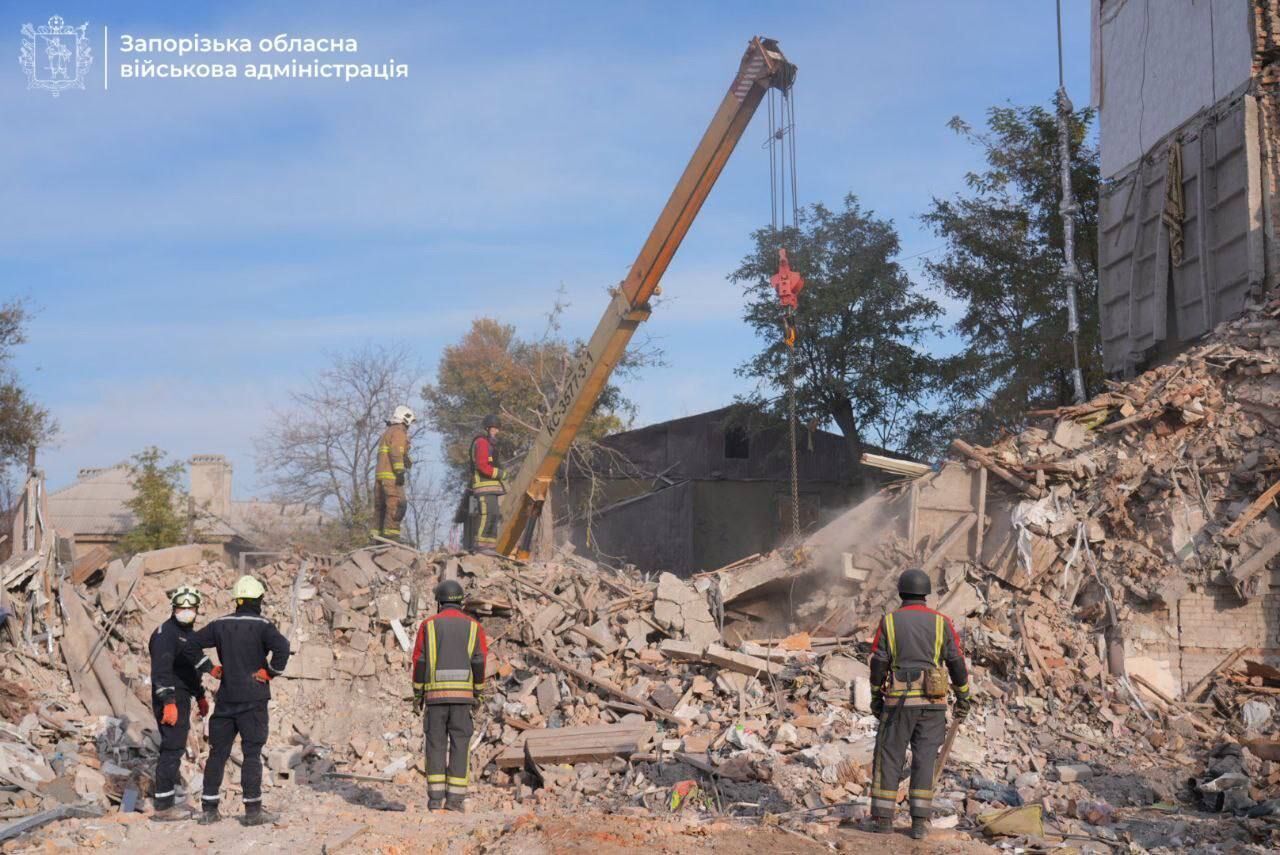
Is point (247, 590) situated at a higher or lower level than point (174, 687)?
higher

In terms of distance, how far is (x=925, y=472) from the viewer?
14125mm

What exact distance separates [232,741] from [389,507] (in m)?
6.90

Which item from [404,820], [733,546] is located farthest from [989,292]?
[404,820]

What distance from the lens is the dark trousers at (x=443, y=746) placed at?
26.6 feet

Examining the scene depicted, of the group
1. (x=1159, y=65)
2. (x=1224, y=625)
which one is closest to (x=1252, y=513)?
(x=1224, y=625)

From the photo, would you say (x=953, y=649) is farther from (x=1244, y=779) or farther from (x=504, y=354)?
(x=504, y=354)

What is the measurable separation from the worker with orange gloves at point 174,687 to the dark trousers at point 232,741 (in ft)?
1.37

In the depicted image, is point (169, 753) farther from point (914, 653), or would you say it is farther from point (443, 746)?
point (914, 653)

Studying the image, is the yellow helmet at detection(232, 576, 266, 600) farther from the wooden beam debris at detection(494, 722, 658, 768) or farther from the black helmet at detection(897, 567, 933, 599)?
the black helmet at detection(897, 567, 933, 599)

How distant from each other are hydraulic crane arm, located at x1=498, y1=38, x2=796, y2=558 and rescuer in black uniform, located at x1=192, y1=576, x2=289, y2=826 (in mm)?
6393

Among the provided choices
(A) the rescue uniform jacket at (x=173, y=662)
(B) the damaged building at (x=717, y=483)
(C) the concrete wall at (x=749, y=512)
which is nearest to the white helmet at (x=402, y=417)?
(A) the rescue uniform jacket at (x=173, y=662)

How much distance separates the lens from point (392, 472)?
14289 mm

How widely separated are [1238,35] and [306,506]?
2417 cm

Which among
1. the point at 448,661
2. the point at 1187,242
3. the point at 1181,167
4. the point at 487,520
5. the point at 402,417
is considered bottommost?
the point at 448,661
